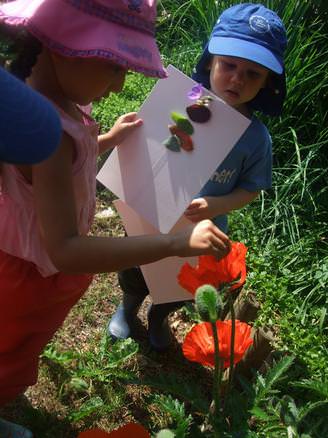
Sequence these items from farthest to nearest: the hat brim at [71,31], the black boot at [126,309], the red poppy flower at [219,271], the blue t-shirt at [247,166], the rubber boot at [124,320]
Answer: the rubber boot at [124,320] → the black boot at [126,309] → the blue t-shirt at [247,166] → the red poppy flower at [219,271] → the hat brim at [71,31]

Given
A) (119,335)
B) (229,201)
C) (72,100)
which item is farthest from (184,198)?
(119,335)

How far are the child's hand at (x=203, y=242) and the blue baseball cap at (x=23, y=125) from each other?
65 cm

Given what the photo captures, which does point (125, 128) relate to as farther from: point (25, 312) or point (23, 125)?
point (23, 125)

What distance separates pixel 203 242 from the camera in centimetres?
97

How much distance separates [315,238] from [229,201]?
117 cm

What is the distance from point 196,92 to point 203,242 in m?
0.54

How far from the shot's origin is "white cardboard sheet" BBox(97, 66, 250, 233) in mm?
1321

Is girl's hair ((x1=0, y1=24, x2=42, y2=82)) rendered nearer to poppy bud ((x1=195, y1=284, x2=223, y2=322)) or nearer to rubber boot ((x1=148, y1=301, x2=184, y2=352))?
poppy bud ((x1=195, y1=284, x2=223, y2=322))

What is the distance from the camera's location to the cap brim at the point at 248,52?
1.47 metres

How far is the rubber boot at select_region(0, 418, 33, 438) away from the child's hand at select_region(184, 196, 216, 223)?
833 millimetres

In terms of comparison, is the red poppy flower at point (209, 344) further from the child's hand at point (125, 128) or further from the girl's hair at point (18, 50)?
the girl's hair at point (18, 50)

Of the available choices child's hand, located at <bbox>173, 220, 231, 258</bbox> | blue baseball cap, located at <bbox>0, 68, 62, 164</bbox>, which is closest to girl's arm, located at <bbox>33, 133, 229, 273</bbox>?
child's hand, located at <bbox>173, 220, 231, 258</bbox>

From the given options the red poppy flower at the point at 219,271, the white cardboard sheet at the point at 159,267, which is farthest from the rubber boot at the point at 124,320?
the red poppy flower at the point at 219,271

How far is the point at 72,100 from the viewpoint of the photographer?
3.39 feet
